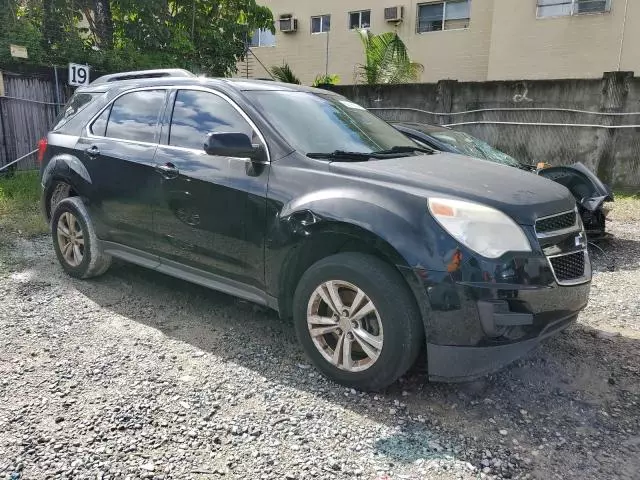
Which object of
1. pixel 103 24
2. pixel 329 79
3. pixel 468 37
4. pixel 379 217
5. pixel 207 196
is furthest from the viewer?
pixel 468 37

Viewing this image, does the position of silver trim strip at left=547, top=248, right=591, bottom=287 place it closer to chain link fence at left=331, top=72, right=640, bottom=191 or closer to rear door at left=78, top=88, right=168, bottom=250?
rear door at left=78, top=88, right=168, bottom=250

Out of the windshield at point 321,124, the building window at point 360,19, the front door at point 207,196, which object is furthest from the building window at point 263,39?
the front door at point 207,196

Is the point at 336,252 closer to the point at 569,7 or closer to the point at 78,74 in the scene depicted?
the point at 78,74

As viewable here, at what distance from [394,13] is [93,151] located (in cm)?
1605

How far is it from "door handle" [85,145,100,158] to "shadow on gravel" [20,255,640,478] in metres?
1.21

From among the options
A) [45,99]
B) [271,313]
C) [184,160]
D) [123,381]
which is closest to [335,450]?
[123,381]

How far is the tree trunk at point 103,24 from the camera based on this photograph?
1318 cm

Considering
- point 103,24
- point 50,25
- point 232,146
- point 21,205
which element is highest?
point 103,24

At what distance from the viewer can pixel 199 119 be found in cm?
393

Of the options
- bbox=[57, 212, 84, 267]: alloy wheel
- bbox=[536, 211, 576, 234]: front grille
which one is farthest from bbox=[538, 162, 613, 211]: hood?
bbox=[57, 212, 84, 267]: alloy wheel

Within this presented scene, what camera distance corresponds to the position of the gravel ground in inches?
99.5

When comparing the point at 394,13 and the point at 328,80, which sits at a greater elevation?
the point at 394,13

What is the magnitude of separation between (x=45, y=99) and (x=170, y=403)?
916 cm

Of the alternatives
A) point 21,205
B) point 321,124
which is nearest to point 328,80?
point 21,205
